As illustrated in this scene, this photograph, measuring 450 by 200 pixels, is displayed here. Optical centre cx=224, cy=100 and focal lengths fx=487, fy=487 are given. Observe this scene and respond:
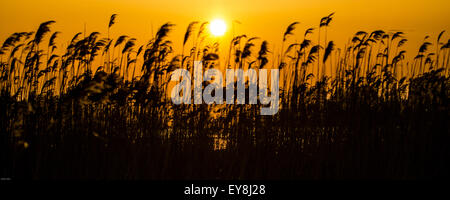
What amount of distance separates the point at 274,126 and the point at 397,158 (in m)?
1.26

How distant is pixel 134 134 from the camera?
15.9 ft

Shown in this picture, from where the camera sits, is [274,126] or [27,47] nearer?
[274,126]

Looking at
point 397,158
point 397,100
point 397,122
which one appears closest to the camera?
point 397,158

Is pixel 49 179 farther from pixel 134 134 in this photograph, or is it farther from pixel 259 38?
pixel 259 38

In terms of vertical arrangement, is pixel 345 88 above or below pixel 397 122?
above

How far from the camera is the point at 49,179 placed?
4160 millimetres

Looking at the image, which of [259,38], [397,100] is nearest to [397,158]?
[397,100]

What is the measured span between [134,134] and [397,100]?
2.88m

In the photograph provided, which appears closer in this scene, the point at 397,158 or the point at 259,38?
the point at 397,158
